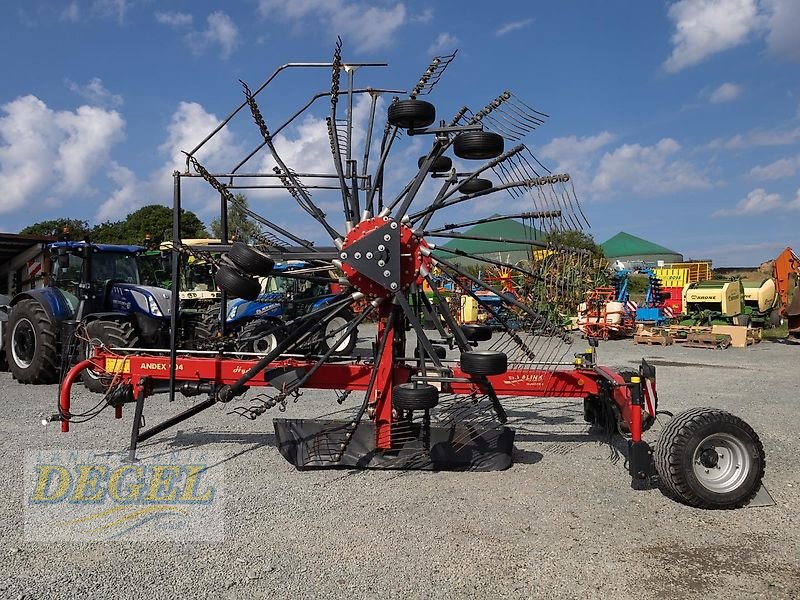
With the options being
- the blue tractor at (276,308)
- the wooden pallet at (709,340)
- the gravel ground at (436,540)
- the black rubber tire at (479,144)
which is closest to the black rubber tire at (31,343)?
the blue tractor at (276,308)

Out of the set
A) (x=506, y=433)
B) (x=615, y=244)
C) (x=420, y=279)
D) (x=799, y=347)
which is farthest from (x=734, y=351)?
(x=615, y=244)

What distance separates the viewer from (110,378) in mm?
5973

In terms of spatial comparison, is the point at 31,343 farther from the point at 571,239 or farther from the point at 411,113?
the point at 571,239

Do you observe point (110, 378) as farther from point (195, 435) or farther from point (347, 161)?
point (347, 161)

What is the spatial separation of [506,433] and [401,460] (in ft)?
3.05

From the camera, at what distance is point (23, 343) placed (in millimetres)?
10875

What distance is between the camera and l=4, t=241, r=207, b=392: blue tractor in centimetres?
1014

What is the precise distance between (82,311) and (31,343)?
4.22ft

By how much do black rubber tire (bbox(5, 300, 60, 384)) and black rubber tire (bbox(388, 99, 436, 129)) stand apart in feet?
25.7

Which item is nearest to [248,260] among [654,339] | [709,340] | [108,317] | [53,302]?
[108,317]

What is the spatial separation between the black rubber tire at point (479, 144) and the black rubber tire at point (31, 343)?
8151 millimetres

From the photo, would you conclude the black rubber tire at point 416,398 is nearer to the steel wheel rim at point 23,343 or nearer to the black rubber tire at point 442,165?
the black rubber tire at point 442,165

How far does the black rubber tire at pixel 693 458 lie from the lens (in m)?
4.54

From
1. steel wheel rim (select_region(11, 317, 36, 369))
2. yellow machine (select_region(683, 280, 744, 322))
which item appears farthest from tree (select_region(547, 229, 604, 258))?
yellow machine (select_region(683, 280, 744, 322))
